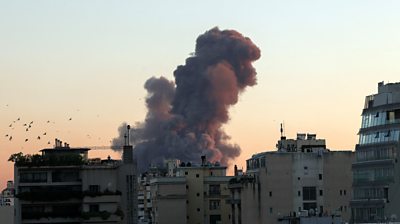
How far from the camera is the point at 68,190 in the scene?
152 m

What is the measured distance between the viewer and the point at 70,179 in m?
153

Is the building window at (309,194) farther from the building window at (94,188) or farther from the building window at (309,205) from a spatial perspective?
the building window at (94,188)

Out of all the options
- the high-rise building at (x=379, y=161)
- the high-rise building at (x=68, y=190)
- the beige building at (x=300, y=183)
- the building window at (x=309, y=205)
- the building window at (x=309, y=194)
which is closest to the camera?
the high-rise building at (x=379, y=161)

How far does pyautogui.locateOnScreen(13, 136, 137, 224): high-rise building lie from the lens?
15000 cm

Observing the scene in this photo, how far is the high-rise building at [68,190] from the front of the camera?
15000 cm

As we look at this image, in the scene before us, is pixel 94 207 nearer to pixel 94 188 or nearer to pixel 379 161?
pixel 94 188

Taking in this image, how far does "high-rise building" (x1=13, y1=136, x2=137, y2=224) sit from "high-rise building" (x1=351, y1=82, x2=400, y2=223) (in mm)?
33265

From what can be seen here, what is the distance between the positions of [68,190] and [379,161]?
43.7 meters

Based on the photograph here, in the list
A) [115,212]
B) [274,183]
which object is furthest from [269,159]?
[115,212]

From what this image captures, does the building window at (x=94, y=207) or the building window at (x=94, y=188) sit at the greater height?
the building window at (x=94, y=188)

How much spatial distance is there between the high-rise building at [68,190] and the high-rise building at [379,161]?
33265 millimetres

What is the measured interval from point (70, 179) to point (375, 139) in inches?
1696

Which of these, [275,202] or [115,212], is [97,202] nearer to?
[115,212]

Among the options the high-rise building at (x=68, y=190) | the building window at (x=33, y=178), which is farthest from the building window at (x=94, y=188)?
the building window at (x=33, y=178)
